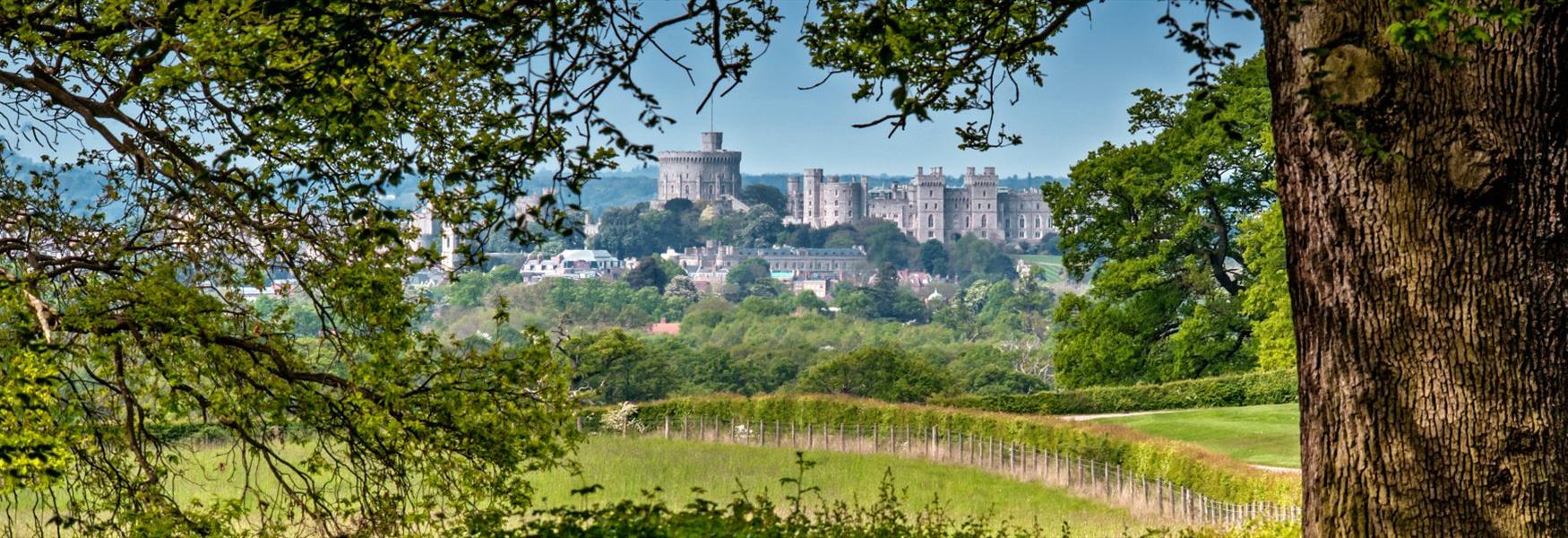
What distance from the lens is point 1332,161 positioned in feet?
16.8

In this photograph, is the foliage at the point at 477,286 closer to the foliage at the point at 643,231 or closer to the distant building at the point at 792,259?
the distant building at the point at 792,259

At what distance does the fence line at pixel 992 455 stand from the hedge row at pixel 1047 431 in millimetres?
154

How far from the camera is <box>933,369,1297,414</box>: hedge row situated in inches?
1148

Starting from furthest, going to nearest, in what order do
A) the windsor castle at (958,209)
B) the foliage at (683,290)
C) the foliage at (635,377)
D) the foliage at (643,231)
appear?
the windsor castle at (958,209) < the foliage at (643,231) < the foliage at (683,290) < the foliage at (635,377)

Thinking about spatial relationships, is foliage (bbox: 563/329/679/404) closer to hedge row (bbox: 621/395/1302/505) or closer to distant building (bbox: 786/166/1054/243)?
hedge row (bbox: 621/395/1302/505)

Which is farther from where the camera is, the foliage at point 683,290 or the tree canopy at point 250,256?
the foliage at point 683,290

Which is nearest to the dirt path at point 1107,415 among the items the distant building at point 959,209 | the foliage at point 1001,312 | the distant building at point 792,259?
the foliage at point 1001,312

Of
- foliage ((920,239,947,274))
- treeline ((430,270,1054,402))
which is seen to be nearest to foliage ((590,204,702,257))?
foliage ((920,239,947,274))

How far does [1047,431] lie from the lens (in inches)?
984

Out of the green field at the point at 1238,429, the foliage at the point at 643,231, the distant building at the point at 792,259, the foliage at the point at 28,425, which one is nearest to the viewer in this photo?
the foliage at the point at 28,425

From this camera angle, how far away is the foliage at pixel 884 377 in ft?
153

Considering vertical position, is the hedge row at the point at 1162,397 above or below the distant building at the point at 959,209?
below

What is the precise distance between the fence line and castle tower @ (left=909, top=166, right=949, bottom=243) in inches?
6190

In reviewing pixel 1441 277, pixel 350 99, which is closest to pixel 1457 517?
pixel 1441 277
